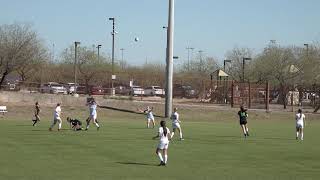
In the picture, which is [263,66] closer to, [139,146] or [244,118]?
[244,118]

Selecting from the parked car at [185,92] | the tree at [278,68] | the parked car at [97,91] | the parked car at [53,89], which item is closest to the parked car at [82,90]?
the parked car at [97,91]

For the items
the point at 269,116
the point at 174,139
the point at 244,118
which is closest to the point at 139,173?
the point at 174,139

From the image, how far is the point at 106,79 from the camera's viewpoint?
99.2 meters

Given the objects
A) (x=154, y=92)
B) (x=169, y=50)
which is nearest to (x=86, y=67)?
(x=154, y=92)

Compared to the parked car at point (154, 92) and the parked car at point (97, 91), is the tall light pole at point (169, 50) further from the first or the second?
the parked car at point (154, 92)

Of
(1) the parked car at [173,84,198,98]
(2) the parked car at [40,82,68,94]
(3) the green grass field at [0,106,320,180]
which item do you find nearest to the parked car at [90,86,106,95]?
(2) the parked car at [40,82,68,94]

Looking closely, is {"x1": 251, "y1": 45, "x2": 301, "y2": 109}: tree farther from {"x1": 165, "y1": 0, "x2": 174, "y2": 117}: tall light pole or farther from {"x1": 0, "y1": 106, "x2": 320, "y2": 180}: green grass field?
{"x1": 0, "y1": 106, "x2": 320, "y2": 180}: green grass field

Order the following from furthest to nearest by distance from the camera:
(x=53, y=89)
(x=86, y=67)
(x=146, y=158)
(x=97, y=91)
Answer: (x=86, y=67)
(x=97, y=91)
(x=53, y=89)
(x=146, y=158)

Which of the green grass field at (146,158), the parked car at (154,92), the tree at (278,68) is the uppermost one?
the tree at (278,68)

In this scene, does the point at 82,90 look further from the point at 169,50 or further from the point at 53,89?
the point at 169,50

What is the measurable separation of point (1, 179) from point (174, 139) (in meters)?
15.1

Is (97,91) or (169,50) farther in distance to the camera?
(97,91)

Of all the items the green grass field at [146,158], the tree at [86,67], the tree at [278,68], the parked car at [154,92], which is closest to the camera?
the green grass field at [146,158]

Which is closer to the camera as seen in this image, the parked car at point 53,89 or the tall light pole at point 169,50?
the tall light pole at point 169,50
